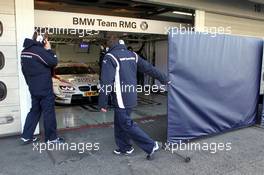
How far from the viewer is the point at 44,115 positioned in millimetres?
4766

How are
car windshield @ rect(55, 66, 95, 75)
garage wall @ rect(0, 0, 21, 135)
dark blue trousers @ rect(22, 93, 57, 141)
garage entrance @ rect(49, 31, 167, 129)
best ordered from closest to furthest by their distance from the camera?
dark blue trousers @ rect(22, 93, 57, 141) → garage wall @ rect(0, 0, 21, 135) → garage entrance @ rect(49, 31, 167, 129) → car windshield @ rect(55, 66, 95, 75)

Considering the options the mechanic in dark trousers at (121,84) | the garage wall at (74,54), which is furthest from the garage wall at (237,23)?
the garage wall at (74,54)

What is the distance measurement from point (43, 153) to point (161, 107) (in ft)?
14.9

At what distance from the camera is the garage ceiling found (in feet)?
25.9

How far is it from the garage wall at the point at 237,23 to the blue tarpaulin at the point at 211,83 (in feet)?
7.14

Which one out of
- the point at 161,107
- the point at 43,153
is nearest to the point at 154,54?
the point at 161,107

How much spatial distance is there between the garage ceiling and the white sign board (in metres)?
0.59

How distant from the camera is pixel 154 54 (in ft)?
42.8

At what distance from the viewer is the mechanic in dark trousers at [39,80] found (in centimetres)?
466

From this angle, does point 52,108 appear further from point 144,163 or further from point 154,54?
point 154,54

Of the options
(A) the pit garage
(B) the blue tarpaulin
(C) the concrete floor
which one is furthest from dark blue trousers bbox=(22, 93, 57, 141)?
(B) the blue tarpaulin

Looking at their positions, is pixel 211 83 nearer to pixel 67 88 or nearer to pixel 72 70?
pixel 67 88

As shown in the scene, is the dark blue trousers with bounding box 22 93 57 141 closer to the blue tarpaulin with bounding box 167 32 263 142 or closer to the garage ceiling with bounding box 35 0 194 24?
the blue tarpaulin with bounding box 167 32 263 142

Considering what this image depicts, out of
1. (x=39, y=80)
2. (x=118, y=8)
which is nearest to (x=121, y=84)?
(x=39, y=80)
